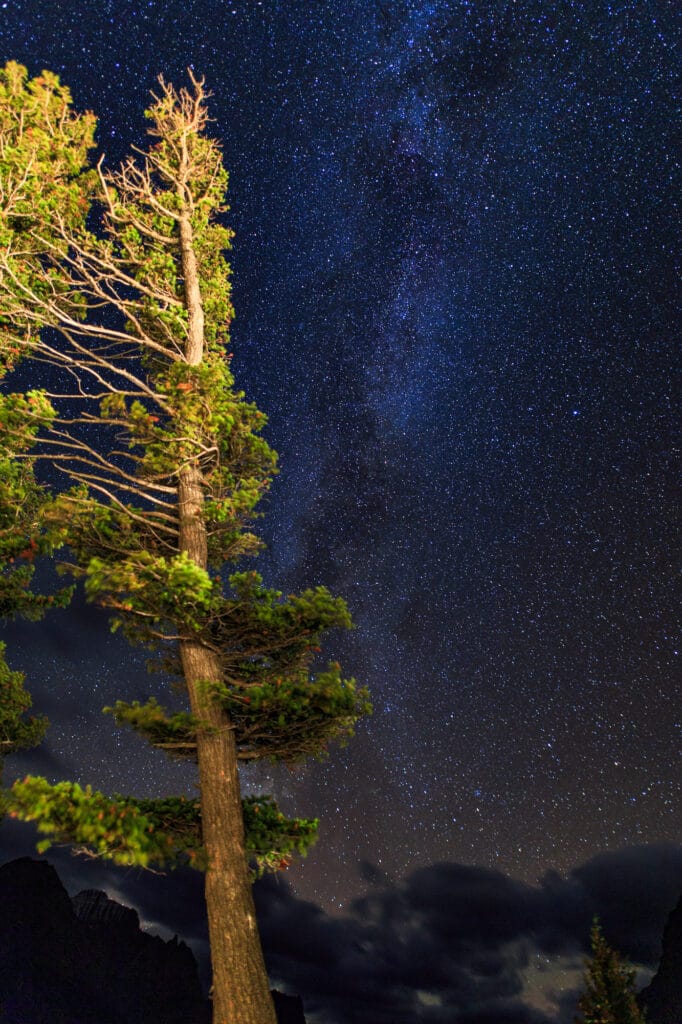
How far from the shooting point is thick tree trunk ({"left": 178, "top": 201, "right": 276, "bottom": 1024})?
575 centimetres

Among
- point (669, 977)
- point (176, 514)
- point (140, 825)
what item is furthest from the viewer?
point (669, 977)

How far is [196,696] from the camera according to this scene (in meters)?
7.36

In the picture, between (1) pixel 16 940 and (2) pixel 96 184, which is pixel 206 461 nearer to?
(2) pixel 96 184

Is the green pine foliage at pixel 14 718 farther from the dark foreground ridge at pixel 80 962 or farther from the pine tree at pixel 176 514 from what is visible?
the dark foreground ridge at pixel 80 962

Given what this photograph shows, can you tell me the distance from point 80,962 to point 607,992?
202819mm

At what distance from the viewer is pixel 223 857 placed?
6.43 m

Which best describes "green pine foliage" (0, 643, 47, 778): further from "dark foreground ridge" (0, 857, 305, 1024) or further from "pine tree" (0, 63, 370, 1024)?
"dark foreground ridge" (0, 857, 305, 1024)

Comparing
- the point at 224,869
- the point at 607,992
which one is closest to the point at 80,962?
the point at 607,992

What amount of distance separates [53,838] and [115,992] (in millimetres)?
236594

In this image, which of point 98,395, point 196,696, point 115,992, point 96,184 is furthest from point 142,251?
point 115,992

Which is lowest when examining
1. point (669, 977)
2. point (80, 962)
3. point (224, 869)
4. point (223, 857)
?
point (669, 977)

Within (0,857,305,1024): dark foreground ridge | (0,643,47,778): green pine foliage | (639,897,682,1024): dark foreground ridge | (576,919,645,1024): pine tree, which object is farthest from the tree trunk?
(0,857,305,1024): dark foreground ridge

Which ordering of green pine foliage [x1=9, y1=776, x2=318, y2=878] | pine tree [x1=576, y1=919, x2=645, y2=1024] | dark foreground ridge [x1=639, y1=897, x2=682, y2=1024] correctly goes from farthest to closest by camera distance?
dark foreground ridge [x1=639, y1=897, x2=682, y2=1024] → pine tree [x1=576, y1=919, x2=645, y2=1024] → green pine foliage [x1=9, y1=776, x2=318, y2=878]

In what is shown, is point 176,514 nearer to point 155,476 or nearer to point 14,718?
point 155,476
